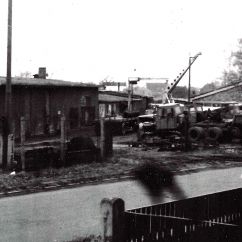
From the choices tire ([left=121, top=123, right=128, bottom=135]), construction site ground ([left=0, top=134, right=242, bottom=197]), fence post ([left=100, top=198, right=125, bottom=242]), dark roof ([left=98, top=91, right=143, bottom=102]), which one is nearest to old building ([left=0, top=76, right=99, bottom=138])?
tire ([left=121, top=123, right=128, bottom=135])

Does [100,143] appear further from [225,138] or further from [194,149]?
[225,138]

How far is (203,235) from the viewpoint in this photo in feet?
23.8

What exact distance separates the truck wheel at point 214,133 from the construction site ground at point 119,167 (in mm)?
1991

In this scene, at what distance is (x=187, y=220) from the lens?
703 cm

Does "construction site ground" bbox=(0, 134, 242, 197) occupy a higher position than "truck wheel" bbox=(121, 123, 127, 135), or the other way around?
"truck wheel" bbox=(121, 123, 127, 135)

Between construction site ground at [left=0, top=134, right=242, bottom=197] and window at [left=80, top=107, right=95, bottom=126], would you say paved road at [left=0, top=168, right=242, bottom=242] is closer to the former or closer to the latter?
construction site ground at [left=0, top=134, right=242, bottom=197]

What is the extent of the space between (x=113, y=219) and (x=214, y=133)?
965 inches

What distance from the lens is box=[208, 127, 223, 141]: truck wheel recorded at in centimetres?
2986

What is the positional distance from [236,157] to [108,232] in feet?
58.8

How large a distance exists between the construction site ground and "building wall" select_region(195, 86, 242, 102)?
36890 millimetres

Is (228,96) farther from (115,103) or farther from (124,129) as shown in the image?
(124,129)

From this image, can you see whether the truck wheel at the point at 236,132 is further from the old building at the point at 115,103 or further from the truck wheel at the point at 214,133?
the old building at the point at 115,103

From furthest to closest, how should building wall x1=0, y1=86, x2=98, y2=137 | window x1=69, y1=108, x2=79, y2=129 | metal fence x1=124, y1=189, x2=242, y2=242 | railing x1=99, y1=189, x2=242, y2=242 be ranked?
window x1=69, y1=108, x2=79, y2=129, building wall x1=0, y1=86, x2=98, y2=137, metal fence x1=124, y1=189, x2=242, y2=242, railing x1=99, y1=189, x2=242, y2=242

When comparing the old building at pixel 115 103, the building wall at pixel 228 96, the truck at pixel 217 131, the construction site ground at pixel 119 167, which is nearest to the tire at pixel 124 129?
the old building at pixel 115 103
